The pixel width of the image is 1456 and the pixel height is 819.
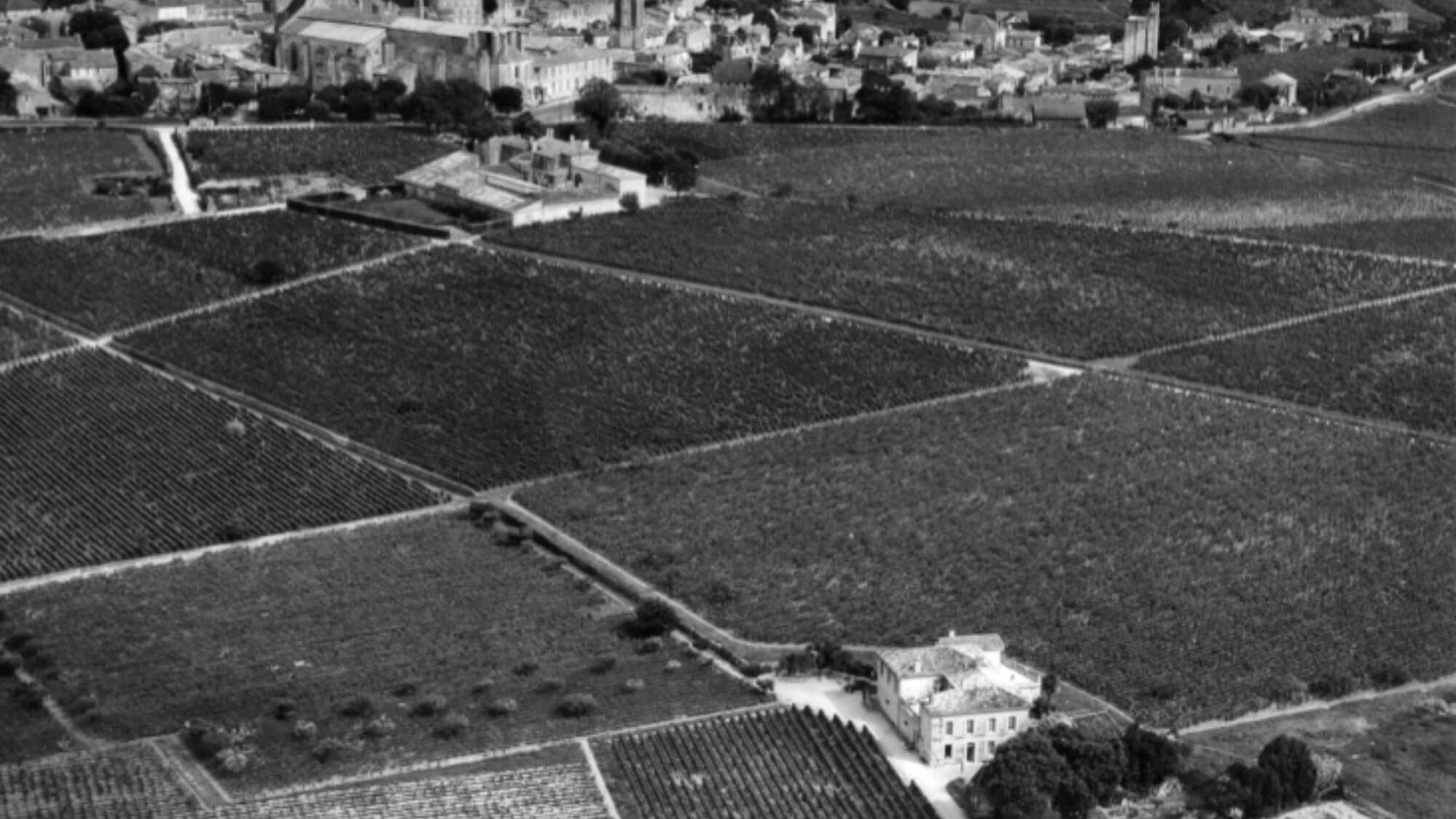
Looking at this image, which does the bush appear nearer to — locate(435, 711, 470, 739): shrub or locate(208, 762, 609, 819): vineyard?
locate(435, 711, 470, 739): shrub

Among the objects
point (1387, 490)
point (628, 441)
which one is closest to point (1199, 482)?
point (1387, 490)

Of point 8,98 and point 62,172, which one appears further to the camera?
point 8,98

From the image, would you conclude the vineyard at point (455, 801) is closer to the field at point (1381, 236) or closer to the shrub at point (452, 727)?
the shrub at point (452, 727)

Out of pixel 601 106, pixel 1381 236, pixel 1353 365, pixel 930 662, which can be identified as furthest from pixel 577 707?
pixel 601 106

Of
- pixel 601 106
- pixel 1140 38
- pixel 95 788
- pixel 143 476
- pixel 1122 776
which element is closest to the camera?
pixel 95 788

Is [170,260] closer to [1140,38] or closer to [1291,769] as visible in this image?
[1291,769]

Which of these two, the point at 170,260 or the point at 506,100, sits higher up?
the point at 506,100
